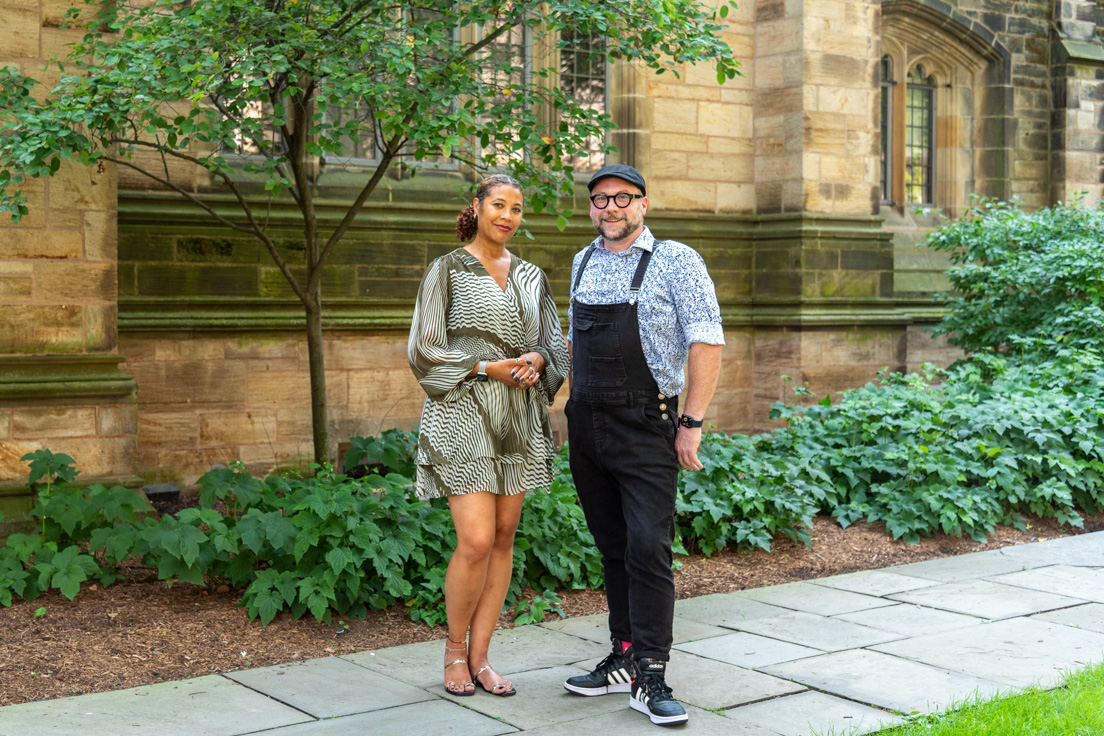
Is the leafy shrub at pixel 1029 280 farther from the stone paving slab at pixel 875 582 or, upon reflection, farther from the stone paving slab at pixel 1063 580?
the stone paving slab at pixel 875 582

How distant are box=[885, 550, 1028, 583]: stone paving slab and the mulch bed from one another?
1.51ft

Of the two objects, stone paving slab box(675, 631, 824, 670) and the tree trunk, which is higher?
the tree trunk

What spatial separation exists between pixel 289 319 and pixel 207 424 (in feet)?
3.23

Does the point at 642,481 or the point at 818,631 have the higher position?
the point at 642,481

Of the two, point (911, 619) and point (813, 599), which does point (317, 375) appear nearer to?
point (813, 599)

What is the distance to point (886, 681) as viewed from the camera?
4.46m

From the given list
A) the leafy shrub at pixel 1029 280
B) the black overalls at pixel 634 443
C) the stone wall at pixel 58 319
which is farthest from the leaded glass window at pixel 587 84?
the black overalls at pixel 634 443

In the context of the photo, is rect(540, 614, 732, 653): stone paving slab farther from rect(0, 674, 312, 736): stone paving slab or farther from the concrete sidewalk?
rect(0, 674, 312, 736): stone paving slab

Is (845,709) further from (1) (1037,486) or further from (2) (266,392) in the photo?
(2) (266,392)

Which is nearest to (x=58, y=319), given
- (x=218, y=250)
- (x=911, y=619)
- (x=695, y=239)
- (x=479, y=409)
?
(x=218, y=250)

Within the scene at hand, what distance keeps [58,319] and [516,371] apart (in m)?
3.58

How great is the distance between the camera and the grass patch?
3.80m

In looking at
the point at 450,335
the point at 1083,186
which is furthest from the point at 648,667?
the point at 1083,186

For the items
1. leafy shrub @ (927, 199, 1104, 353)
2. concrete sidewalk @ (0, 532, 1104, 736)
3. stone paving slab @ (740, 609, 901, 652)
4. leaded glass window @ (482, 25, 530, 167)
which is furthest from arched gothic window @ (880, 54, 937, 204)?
stone paving slab @ (740, 609, 901, 652)
